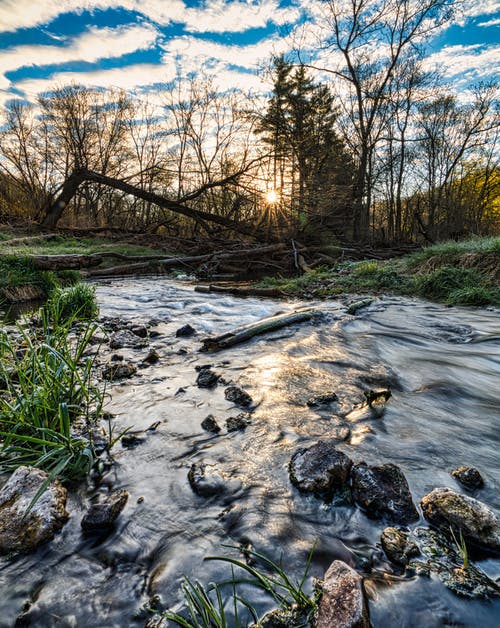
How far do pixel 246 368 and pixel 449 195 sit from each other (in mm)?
30698

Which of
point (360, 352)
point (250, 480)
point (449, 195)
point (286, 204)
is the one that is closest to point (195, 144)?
point (286, 204)

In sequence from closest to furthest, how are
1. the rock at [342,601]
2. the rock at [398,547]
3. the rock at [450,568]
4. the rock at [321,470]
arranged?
1. the rock at [342,601]
2. the rock at [450,568]
3. the rock at [398,547]
4. the rock at [321,470]

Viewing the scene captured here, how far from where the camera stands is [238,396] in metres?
2.69

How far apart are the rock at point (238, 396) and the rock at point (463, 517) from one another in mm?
1424

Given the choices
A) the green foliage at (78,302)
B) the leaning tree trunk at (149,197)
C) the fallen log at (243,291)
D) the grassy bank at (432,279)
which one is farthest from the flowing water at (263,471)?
the leaning tree trunk at (149,197)

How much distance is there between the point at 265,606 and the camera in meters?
1.14

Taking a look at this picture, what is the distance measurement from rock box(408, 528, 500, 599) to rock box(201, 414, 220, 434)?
4.18 feet

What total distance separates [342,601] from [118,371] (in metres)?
2.59

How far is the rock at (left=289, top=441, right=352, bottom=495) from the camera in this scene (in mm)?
1643

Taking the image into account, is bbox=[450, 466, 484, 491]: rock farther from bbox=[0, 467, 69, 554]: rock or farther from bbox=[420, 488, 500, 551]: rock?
bbox=[0, 467, 69, 554]: rock

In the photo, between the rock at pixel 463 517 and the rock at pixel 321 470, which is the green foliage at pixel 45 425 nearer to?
the rock at pixel 321 470

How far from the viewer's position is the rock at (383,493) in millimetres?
1476

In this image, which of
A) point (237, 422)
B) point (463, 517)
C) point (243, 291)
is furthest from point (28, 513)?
point (243, 291)

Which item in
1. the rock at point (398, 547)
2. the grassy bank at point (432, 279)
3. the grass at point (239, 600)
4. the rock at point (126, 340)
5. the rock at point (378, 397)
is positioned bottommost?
the grass at point (239, 600)
